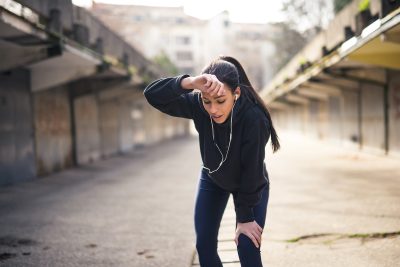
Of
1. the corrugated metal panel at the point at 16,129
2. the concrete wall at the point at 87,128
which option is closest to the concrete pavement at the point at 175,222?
the corrugated metal panel at the point at 16,129

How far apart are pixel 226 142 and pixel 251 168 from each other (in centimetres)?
22

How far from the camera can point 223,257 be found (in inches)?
155

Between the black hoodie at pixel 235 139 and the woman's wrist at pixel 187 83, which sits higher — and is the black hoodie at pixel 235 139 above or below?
below

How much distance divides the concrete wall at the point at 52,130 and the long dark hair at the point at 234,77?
900cm

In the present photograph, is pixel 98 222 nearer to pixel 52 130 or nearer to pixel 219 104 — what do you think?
pixel 219 104

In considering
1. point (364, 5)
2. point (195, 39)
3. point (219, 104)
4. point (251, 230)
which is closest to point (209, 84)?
point (219, 104)

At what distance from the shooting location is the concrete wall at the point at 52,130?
10711mm

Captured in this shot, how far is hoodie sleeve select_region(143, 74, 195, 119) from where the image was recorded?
2342 mm

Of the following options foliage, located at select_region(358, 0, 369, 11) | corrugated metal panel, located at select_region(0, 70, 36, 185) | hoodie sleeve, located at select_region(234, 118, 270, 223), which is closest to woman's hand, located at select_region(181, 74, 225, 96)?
hoodie sleeve, located at select_region(234, 118, 270, 223)

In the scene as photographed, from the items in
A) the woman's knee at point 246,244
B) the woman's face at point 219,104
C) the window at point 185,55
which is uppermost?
the window at point 185,55

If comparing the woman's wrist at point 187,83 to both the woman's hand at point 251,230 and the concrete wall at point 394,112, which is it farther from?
the concrete wall at point 394,112

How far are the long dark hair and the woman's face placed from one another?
5 cm

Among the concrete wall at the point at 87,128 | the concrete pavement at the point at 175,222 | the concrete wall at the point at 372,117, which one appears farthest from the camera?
the concrete wall at the point at 87,128

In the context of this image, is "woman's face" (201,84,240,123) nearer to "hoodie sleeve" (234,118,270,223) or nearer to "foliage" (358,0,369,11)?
"hoodie sleeve" (234,118,270,223)
